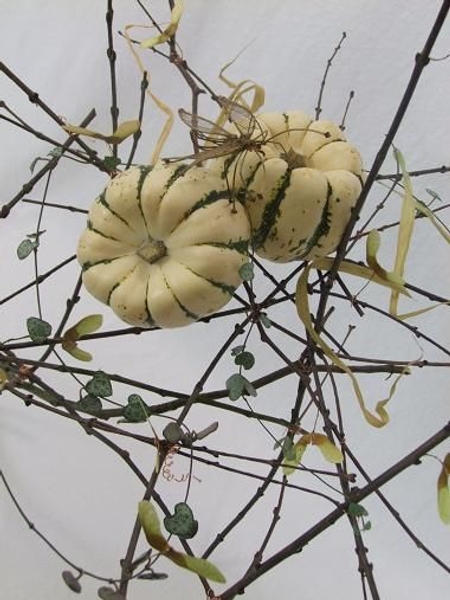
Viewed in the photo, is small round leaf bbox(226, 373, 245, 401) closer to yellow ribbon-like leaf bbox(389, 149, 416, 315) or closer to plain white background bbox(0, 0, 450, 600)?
yellow ribbon-like leaf bbox(389, 149, 416, 315)

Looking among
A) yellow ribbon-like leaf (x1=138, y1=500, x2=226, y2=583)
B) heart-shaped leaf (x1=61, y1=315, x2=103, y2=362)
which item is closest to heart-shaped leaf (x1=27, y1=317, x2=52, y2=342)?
heart-shaped leaf (x1=61, y1=315, x2=103, y2=362)

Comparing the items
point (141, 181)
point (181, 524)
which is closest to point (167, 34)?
point (141, 181)

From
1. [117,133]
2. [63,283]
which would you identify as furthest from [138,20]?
[117,133]

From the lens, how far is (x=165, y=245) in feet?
1.09

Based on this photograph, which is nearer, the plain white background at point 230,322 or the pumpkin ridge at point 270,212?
the pumpkin ridge at point 270,212

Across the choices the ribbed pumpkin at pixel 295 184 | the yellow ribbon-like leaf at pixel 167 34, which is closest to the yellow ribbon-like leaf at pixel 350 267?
the ribbed pumpkin at pixel 295 184

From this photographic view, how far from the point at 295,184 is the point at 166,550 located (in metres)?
0.15

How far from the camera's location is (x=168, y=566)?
0.55 m

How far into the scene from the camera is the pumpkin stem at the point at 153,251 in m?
0.33

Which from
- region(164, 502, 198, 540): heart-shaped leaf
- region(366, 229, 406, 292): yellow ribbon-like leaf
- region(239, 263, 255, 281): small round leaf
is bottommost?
region(164, 502, 198, 540): heart-shaped leaf

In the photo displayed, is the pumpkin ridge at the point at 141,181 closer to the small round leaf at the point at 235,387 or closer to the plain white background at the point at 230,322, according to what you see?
the small round leaf at the point at 235,387

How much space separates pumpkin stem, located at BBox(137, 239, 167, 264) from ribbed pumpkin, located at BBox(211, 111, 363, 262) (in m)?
0.04

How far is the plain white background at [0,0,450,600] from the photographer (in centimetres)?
57

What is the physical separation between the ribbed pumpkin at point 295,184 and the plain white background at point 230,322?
0.92 ft
